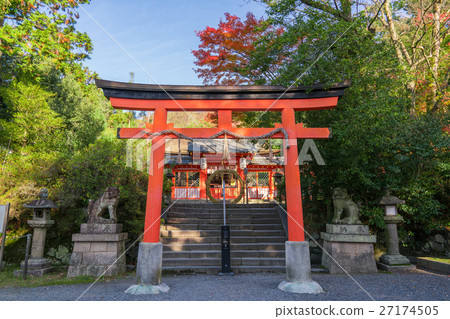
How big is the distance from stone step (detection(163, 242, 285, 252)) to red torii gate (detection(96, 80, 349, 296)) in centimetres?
268

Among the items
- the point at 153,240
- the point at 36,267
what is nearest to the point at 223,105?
the point at 153,240

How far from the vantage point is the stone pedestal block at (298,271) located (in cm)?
492

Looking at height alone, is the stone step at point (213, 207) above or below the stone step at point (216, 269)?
Result: above

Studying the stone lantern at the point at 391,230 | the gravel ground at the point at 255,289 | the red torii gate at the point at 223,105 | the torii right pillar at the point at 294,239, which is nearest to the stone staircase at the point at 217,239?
the gravel ground at the point at 255,289

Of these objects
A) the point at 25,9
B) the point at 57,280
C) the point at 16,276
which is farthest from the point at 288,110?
the point at 25,9

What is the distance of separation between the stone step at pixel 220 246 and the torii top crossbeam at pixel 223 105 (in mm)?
2718

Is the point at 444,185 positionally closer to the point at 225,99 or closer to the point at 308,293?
the point at 308,293

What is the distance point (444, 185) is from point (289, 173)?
604 centimetres

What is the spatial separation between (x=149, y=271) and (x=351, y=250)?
209 inches

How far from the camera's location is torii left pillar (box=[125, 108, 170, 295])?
4945 millimetres

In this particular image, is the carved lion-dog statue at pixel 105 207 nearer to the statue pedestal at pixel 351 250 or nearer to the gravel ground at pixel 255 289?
the gravel ground at pixel 255 289

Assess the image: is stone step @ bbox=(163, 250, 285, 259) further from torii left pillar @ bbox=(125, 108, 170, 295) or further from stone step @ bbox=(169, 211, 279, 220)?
torii left pillar @ bbox=(125, 108, 170, 295)

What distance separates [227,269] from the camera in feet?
22.0

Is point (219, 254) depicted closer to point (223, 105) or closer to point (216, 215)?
point (216, 215)
